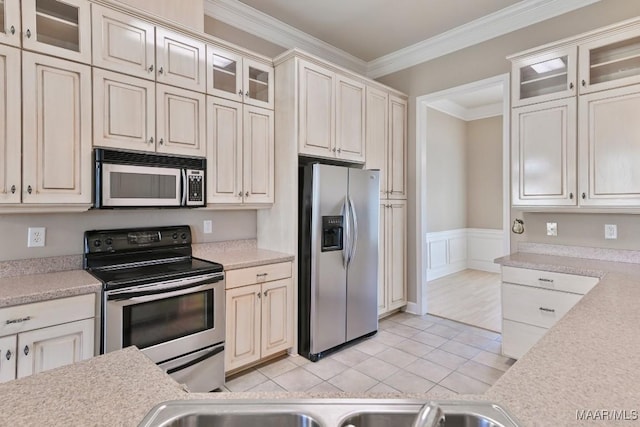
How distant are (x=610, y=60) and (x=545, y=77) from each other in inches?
16.4

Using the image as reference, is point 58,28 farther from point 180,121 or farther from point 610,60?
point 610,60

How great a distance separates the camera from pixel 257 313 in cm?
267

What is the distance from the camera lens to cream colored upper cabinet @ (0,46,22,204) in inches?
70.8

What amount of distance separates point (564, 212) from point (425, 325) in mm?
1754

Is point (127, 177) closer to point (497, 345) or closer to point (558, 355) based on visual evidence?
point (558, 355)

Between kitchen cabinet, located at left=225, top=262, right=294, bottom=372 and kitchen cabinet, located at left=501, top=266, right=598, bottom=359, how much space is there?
1.81 meters

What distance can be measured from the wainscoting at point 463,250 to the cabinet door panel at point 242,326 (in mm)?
3781

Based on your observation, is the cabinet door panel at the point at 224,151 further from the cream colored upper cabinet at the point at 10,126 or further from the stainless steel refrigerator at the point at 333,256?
the cream colored upper cabinet at the point at 10,126

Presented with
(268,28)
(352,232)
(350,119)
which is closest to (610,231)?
(352,232)

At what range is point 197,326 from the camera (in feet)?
7.45

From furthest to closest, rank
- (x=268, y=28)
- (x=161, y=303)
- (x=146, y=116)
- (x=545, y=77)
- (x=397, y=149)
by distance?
1. (x=397, y=149)
2. (x=268, y=28)
3. (x=545, y=77)
4. (x=146, y=116)
5. (x=161, y=303)

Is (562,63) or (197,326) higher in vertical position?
(562,63)

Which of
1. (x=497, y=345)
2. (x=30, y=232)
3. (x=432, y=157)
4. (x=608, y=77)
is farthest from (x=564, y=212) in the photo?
(x=30, y=232)

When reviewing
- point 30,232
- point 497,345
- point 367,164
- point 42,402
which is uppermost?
point 367,164
